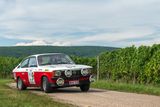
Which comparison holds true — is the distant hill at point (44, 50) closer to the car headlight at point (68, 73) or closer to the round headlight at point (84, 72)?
the round headlight at point (84, 72)

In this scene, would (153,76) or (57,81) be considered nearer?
(57,81)

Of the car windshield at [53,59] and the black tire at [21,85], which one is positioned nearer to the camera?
the car windshield at [53,59]

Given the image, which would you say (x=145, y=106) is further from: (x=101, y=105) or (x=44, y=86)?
(x=44, y=86)

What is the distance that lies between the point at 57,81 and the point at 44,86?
1.17 metres

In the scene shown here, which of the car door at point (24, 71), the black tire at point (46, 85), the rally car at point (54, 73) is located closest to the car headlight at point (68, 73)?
the rally car at point (54, 73)

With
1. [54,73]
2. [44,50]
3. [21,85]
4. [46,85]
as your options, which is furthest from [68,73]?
[44,50]

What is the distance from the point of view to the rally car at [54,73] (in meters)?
18.6

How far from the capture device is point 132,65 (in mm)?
32250

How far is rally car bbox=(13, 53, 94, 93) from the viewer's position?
18625 mm

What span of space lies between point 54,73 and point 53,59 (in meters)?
1.79

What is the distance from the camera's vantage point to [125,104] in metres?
13.7

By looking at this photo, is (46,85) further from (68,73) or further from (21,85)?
(21,85)

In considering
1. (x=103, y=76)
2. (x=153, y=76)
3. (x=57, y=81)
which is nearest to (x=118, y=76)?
(x=103, y=76)

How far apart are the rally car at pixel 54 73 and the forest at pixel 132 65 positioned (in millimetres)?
8873
